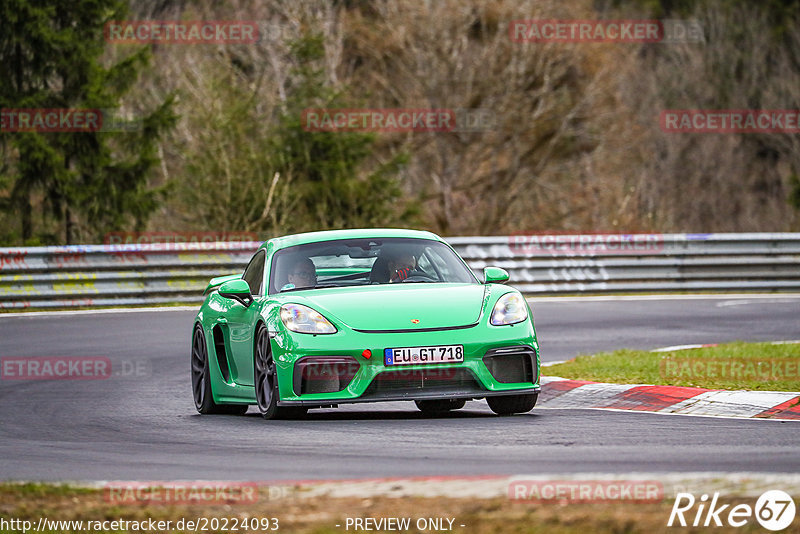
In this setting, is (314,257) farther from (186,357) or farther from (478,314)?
(186,357)

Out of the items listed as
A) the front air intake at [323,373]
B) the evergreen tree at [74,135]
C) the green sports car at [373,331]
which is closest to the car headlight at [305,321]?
the green sports car at [373,331]

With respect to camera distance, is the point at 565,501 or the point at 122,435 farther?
the point at 122,435

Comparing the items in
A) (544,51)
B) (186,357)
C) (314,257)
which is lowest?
(186,357)

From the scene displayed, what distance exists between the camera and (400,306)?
9719mm

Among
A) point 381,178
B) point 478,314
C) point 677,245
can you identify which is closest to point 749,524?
point 478,314

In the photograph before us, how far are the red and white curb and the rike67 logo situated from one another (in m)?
4.01

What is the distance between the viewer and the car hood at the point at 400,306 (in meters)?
9.57

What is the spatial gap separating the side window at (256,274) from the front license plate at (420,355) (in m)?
1.71

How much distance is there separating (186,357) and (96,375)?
157 centimetres

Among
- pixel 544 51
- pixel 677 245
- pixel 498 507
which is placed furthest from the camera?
pixel 544 51

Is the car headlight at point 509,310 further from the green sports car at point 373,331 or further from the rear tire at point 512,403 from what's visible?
the rear tire at point 512,403

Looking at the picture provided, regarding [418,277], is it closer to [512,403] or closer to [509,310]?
[509,310]

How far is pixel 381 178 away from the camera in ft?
97.8

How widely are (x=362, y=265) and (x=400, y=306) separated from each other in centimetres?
114
